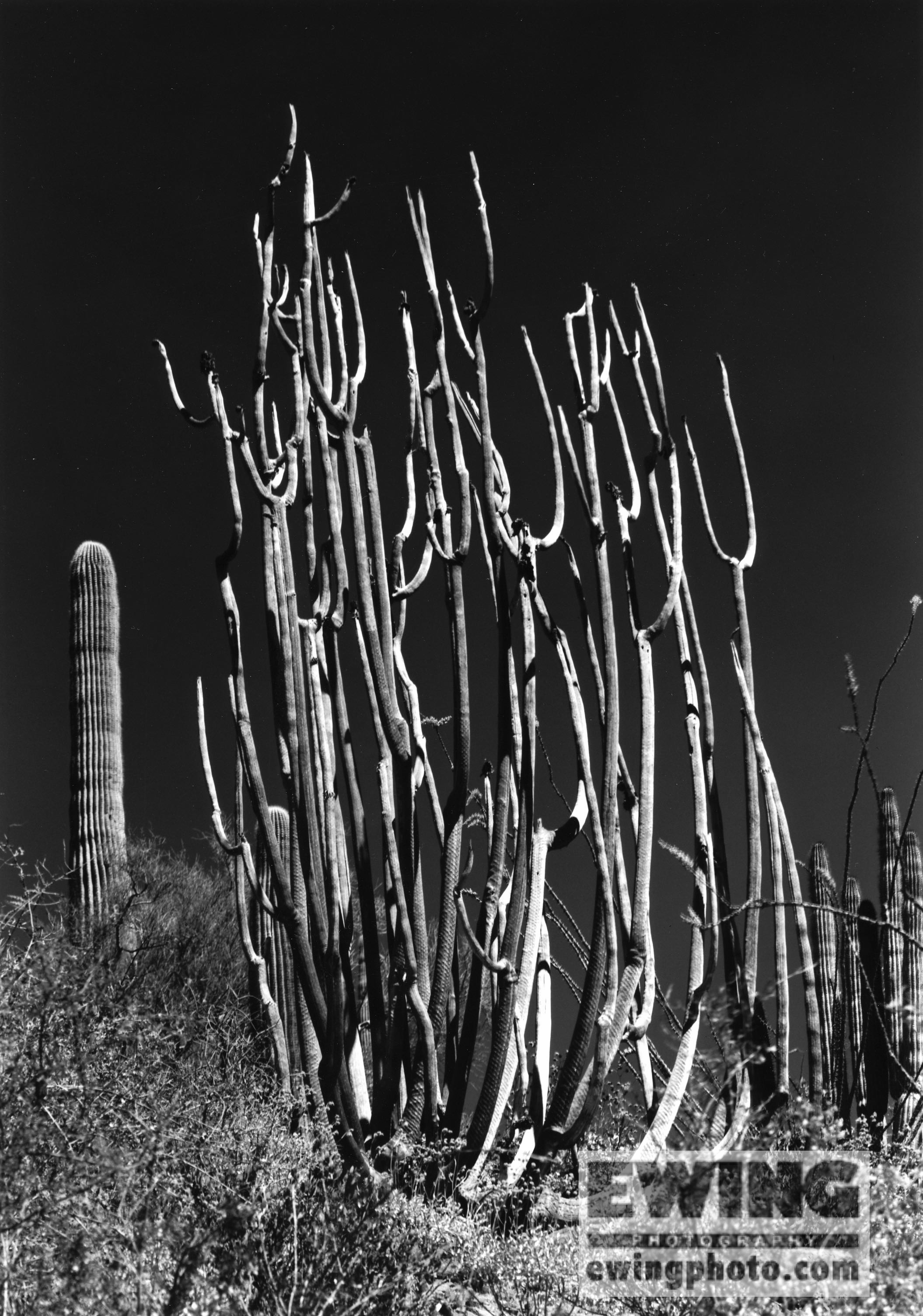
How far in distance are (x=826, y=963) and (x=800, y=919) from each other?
2.58 m

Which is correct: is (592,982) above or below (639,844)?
below

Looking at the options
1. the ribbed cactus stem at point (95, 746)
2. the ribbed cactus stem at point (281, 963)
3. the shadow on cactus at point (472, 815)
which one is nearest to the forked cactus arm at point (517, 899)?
the shadow on cactus at point (472, 815)

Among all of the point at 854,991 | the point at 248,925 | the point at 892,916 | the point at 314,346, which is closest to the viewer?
the point at 892,916

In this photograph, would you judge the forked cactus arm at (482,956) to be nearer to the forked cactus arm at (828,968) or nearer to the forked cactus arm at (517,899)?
the forked cactus arm at (517,899)

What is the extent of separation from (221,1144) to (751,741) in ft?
7.27

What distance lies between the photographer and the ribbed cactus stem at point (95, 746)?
32.9ft

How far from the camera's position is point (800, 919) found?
4.59m

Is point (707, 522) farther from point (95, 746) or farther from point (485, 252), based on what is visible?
point (95, 746)

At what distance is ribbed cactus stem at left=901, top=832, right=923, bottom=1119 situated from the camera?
6.11 metres

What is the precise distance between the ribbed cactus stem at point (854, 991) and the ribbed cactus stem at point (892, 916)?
0.12 meters

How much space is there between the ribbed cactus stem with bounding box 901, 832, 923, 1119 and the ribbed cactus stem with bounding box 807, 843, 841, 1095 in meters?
0.34

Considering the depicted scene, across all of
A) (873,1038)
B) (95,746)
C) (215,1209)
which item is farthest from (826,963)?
(95,746)

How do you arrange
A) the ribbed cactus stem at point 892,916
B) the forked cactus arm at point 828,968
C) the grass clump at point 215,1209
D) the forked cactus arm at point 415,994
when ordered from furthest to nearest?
the forked cactus arm at point 828,968 < the forked cactus arm at point 415,994 < the ribbed cactus stem at point 892,916 < the grass clump at point 215,1209

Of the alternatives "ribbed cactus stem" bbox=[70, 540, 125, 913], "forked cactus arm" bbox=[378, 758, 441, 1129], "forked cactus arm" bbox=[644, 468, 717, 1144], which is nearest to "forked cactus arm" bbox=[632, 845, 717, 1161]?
"forked cactus arm" bbox=[644, 468, 717, 1144]
